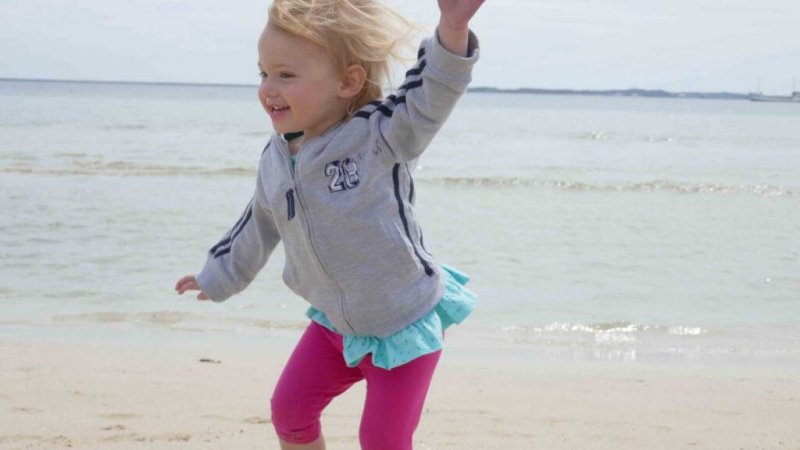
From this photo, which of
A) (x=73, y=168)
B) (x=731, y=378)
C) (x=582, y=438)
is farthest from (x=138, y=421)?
(x=73, y=168)

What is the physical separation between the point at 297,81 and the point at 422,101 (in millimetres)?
353

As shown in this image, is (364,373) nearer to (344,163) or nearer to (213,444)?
(344,163)

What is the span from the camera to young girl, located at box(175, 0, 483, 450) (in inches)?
104

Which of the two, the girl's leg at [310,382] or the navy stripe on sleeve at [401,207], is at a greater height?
the navy stripe on sleeve at [401,207]

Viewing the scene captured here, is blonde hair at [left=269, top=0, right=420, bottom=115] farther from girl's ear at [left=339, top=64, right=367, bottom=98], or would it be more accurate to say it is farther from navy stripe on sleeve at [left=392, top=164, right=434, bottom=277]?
navy stripe on sleeve at [left=392, top=164, right=434, bottom=277]

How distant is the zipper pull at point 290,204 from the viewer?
2723 millimetres

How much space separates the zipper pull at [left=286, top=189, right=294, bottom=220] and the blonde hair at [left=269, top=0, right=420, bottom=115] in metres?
0.26

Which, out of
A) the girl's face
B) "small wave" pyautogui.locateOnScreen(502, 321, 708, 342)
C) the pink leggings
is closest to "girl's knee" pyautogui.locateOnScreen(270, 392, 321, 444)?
the pink leggings

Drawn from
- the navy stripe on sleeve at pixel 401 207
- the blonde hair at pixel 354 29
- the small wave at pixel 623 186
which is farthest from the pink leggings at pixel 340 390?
the small wave at pixel 623 186

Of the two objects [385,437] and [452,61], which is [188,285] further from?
[452,61]

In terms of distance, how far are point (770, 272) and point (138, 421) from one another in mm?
5817

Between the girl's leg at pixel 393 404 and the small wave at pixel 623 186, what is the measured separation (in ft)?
44.2

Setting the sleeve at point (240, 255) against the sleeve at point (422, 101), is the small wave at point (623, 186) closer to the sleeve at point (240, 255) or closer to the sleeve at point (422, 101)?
the sleeve at point (240, 255)

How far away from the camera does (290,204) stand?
2.73m
